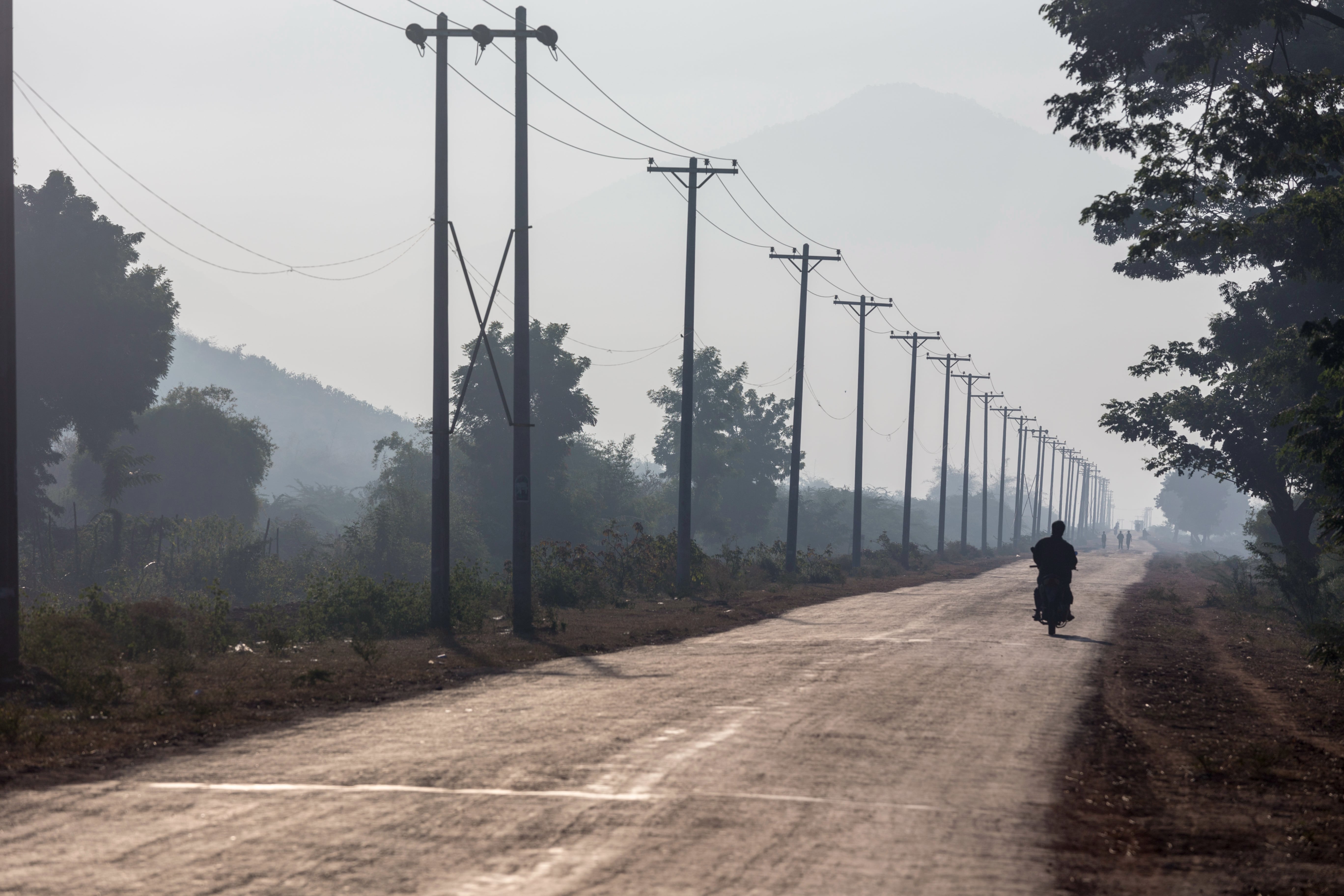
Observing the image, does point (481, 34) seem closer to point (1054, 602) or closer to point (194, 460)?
point (1054, 602)

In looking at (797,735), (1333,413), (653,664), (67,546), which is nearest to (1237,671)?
(1333,413)

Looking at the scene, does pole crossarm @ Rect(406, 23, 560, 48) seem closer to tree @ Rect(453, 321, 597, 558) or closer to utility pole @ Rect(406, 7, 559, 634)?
utility pole @ Rect(406, 7, 559, 634)

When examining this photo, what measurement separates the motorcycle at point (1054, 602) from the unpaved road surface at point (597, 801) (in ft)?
27.7

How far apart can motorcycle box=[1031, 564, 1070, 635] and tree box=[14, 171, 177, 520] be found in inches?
1583

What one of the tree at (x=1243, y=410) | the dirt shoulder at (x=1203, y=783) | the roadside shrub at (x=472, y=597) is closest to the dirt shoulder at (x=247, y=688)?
the roadside shrub at (x=472, y=597)

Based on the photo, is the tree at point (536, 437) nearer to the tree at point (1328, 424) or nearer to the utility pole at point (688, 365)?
the utility pole at point (688, 365)

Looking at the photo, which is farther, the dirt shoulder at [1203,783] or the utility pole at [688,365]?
the utility pole at [688,365]

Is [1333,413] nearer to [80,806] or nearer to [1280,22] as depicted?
[1280,22]

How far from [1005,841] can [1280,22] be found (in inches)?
597

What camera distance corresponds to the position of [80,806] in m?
7.23

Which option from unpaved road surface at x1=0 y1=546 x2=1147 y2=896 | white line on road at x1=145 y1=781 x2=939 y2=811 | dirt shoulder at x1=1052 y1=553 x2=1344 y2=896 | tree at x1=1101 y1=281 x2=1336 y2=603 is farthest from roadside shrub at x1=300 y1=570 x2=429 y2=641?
tree at x1=1101 y1=281 x2=1336 y2=603

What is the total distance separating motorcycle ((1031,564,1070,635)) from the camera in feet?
71.6

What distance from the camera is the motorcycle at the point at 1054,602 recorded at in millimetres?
21828

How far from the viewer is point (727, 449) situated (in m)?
96.8
